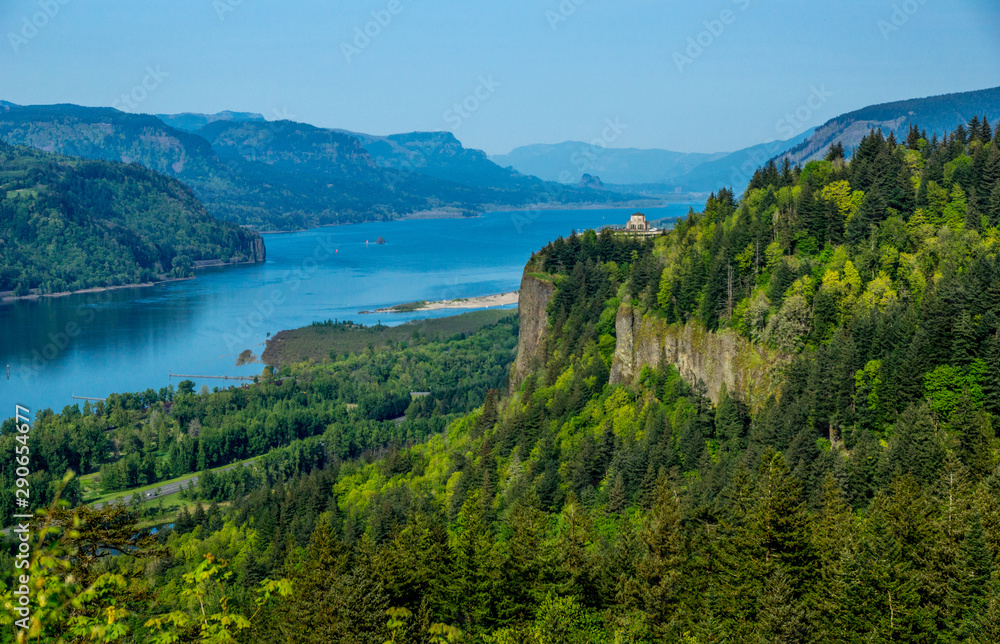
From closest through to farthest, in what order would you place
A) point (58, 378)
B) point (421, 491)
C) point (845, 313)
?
point (845, 313) < point (421, 491) < point (58, 378)

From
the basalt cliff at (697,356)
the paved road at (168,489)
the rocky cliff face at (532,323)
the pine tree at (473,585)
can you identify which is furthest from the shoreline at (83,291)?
the pine tree at (473,585)

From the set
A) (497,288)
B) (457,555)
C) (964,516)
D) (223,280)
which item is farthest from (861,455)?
(223,280)

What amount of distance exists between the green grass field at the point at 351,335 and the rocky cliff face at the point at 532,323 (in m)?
44.1

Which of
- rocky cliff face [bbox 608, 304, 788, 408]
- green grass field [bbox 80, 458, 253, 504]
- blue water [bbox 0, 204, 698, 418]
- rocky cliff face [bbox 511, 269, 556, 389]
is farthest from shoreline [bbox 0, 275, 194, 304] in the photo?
rocky cliff face [bbox 608, 304, 788, 408]

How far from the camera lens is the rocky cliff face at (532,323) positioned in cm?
5844

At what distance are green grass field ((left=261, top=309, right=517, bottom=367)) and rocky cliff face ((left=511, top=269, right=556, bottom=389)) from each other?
4415cm

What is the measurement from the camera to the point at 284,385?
8569 centimetres

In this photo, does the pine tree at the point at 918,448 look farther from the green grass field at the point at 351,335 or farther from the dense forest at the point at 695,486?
the green grass field at the point at 351,335

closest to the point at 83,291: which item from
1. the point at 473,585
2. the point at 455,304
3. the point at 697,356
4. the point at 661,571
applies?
the point at 455,304

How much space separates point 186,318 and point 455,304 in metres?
42.8

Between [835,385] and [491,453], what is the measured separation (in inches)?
817

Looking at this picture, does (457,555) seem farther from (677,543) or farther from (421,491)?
(421,491)

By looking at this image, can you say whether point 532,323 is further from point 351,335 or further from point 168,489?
point 351,335

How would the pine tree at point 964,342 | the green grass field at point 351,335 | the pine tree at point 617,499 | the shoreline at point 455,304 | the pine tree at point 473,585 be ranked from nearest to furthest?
1. the pine tree at point 473,585
2. the pine tree at point 964,342
3. the pine tree at point 617,499
4. the green grass field at point 351,335
5. the shoreline at point 455,304
